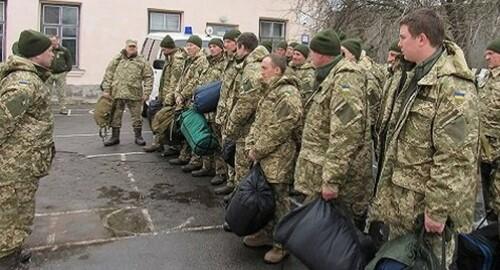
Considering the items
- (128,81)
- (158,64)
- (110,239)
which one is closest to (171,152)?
(128,81)

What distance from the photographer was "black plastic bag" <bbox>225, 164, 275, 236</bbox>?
3.90 metres

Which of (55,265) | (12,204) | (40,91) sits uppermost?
(40,91)

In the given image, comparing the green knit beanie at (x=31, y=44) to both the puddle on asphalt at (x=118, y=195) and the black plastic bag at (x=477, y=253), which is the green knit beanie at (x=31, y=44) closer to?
the puddle on asphalt at (x=118, y=195)

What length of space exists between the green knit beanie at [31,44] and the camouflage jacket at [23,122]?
0.25 ft

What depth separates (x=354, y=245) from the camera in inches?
119

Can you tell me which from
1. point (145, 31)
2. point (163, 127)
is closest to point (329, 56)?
point (163, 127)

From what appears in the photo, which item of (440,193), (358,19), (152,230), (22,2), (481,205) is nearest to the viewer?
(440,193)

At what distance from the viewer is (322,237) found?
120 inches

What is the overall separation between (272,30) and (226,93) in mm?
11641

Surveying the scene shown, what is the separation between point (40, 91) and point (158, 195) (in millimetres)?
2405

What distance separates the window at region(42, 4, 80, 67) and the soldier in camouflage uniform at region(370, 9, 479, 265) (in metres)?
13.3

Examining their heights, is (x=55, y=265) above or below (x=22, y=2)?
below

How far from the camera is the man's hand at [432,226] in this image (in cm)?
254

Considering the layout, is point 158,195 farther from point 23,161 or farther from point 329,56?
point 329,56
